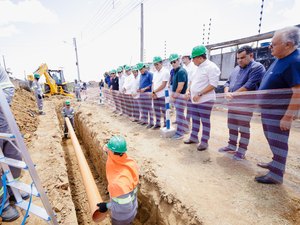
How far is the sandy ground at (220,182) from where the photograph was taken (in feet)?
→ 6.48

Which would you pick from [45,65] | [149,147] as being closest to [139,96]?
[149,147]

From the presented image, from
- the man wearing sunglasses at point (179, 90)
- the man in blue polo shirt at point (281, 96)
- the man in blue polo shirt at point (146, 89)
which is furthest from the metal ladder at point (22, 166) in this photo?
the man in blue polo shirt at point (146, 89)

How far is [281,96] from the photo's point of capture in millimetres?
2223

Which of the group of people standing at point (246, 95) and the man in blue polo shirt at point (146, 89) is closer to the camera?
the group of people standing at point (246, 95)

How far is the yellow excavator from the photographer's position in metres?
13.3

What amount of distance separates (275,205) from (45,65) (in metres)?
15.4

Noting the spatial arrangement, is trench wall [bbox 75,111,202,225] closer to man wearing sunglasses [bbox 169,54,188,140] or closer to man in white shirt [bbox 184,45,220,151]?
man in white shirt [bbox 184,45,220,151]

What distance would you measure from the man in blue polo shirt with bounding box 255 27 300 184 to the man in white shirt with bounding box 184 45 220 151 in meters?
0.96

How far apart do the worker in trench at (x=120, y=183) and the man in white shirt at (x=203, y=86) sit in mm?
1873

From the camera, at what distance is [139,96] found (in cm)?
606

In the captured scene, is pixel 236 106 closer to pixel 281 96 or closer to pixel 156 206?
pixel 281 96

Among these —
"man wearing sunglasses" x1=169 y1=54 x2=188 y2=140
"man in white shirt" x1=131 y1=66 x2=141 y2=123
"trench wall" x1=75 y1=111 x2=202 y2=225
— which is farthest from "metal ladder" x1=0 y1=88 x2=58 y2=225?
"man in white shirt" x1=131 y1=66 x2=141 y2=123

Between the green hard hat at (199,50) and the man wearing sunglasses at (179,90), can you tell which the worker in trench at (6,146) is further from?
the man wearing sunglasses at (179,90)

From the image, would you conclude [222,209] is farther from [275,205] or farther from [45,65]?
[45,65]
